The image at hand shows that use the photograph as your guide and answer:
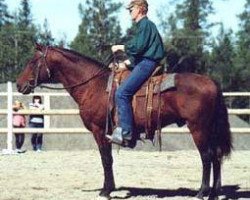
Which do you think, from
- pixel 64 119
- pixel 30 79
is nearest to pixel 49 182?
pixel 30 79

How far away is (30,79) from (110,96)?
3.99 feet

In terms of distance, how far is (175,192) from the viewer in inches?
364

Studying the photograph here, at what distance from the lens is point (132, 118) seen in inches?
331

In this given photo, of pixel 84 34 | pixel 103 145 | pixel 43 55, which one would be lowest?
pixel 103 145

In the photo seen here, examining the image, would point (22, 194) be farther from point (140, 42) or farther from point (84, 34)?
point (84, 34)

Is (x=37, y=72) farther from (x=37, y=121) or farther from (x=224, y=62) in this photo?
(x=224, y=62)

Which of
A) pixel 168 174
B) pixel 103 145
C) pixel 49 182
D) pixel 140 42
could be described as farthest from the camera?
pixel 168 174

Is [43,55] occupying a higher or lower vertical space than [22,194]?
higher

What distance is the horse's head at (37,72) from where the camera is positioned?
8.89 m

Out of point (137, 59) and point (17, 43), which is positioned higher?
point (17, 43)

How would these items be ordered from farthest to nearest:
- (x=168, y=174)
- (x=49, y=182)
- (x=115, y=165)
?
(x=115, y=165) → (x=168, y=174) → (x=49, y=182)

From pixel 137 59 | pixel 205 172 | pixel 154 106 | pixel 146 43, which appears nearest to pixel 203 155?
pixel 205 172

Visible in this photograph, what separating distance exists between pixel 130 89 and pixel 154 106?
426mm

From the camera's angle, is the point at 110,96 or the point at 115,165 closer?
the point at 110,96
